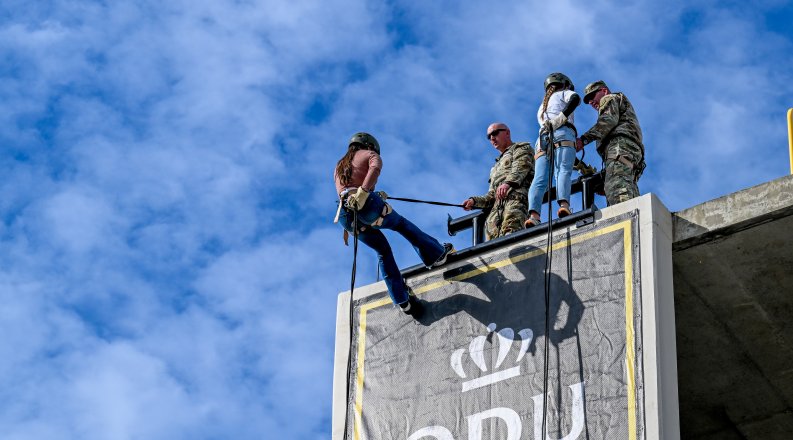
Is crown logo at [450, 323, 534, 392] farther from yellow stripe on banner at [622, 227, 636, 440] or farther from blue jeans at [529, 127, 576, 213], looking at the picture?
blue jeans at [529, 127, 576, 213]

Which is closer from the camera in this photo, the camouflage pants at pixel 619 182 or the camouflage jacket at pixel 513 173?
the camouflage pants at pixel 619 182

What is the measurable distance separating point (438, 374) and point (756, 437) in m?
4.76

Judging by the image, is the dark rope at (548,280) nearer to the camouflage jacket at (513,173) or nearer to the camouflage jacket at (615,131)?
the camouflage jacket at (615,131)

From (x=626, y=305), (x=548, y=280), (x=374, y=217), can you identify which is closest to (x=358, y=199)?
(x=374, y=217)

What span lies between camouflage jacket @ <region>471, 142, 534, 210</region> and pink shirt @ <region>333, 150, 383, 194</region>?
6.99 ft

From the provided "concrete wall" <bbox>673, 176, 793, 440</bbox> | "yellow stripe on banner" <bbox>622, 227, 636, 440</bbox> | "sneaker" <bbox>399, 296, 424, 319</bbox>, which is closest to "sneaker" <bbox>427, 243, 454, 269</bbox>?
"sneaker" <bbox>399, 296, 424, 319</bbox>

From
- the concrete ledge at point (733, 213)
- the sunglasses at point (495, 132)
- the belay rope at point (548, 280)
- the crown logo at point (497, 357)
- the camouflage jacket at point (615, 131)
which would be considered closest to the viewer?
the belay rope at point (548, 280)

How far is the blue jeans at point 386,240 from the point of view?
64.1 feet

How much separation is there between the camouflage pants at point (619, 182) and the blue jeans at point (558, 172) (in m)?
0.45

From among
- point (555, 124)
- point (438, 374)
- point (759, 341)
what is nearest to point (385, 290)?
point (438, 374)

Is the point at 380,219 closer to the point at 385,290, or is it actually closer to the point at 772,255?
the point at 385,290

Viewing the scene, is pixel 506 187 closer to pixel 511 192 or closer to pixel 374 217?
pixel 511 192

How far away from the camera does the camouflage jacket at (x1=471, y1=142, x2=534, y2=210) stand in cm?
2114

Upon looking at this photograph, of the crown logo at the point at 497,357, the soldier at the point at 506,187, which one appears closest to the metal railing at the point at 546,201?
the soldier at the point at 506,187
